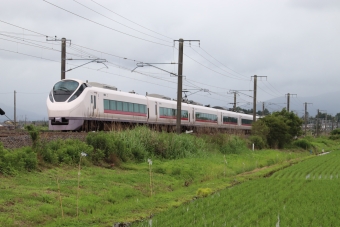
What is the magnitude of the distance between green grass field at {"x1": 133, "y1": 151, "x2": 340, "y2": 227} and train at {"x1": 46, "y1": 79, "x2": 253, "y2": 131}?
10.6 metres

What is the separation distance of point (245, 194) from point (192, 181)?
4075mm

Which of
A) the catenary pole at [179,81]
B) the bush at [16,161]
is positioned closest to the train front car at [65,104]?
the catenary pole at [179,81]

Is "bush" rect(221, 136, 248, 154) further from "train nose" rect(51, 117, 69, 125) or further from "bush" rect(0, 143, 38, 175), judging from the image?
"bush" rect(0, 143, 38, 175)

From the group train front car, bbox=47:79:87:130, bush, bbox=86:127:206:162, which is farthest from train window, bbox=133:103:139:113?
train front car, bbox=47:79:87:130

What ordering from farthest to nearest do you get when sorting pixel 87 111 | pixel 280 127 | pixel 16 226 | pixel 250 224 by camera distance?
1. pixel 280 127
2. pixel 87 111
3. pixel 250 224
4. pixel 16 226

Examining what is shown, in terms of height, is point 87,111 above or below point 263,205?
above

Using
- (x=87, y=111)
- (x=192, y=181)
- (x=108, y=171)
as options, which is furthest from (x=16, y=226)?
(x=87, y=111)

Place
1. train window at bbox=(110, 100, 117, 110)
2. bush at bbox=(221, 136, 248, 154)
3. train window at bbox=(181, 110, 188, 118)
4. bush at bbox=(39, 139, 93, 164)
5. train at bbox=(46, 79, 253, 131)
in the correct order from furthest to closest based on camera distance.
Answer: train window at bbox=(181, 110, 188, 118), bush at bbox=(221, 136, 248, 154), train window at bbox=(110, 100, 117, 110), train at bbox=(46, 79, 253, 131), bush at bbox=(39, 139, 93, 164)

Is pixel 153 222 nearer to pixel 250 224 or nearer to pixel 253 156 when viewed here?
pixel 250 224

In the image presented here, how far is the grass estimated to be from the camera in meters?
10.3

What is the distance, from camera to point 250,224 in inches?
409

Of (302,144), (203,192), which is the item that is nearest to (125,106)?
(203,192)

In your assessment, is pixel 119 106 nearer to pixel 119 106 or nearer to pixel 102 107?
pixel 119 106

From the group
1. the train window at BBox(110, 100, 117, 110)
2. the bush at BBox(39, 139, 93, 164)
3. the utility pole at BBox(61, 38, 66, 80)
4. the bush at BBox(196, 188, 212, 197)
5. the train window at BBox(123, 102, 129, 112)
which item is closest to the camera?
the bush at BBox(196, 188, 212, 197)
